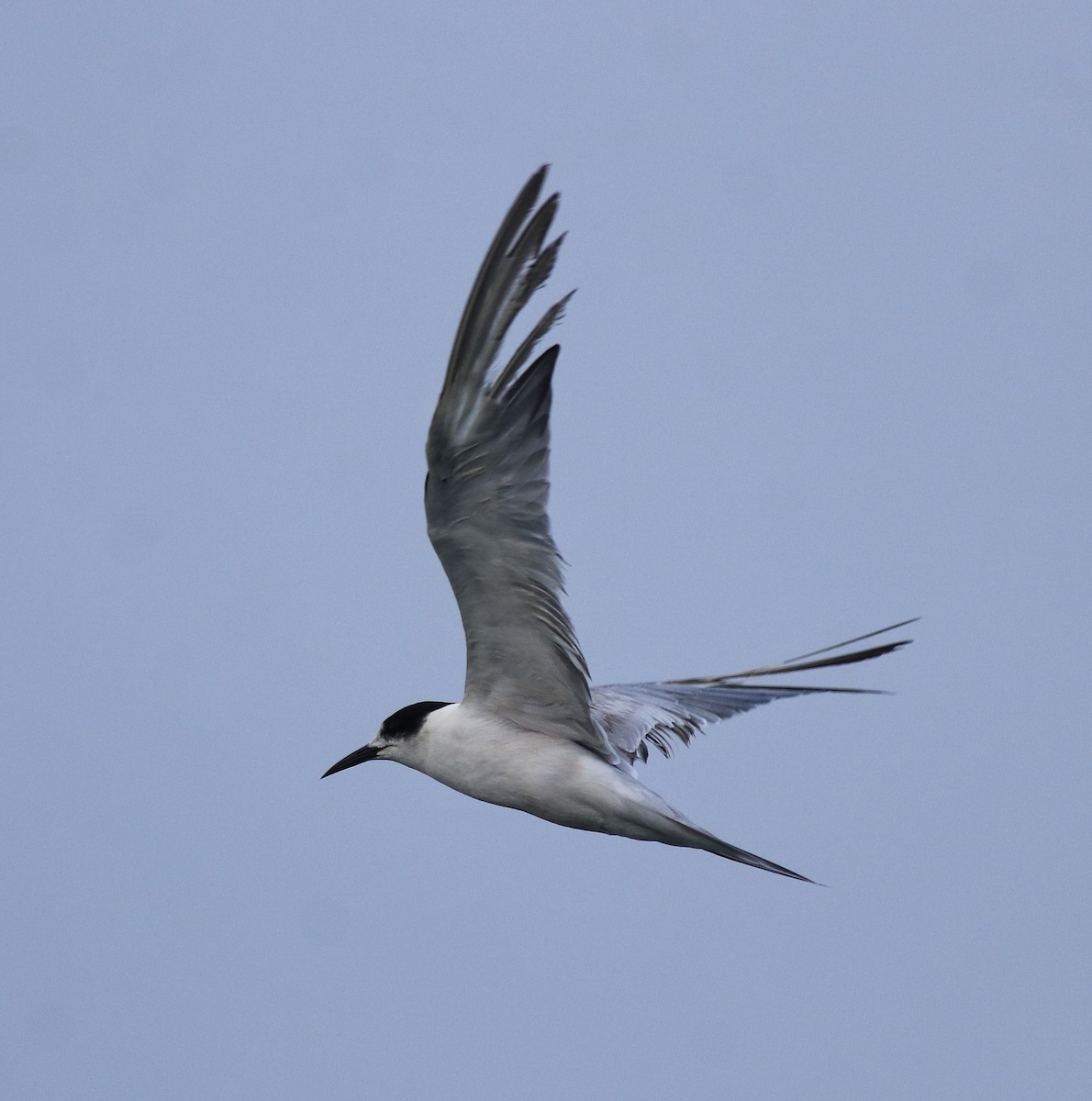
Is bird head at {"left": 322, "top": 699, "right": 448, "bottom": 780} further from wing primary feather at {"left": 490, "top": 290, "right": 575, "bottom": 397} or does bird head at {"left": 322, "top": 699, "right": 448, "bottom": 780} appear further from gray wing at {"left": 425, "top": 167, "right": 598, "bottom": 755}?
wing primary feather at {"left": 490, "top": 290, "right": 575, "bottom": 397}

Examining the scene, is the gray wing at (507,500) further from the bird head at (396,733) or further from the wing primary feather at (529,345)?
the bird head at (396,733)

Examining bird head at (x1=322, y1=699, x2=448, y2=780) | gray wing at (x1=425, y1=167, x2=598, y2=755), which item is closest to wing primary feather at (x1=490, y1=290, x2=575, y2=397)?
gray wing at (x1=425, y1=167, x2=598, y2=755)

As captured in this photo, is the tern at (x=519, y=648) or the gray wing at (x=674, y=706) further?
the gray wing at (x=674, y=706)

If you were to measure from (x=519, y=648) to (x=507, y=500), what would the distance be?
2.92ft

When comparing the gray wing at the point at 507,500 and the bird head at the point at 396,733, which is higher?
the gray wing at the point at 507,500

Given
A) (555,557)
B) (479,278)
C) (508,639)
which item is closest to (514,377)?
(479,278)

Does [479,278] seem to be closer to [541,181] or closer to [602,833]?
[541,181]

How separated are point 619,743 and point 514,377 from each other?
248cm

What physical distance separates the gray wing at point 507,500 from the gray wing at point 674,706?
73 cm

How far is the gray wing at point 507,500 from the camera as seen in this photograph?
15.3 feet

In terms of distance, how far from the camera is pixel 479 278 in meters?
4.64

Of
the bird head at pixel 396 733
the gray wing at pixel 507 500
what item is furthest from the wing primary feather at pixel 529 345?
the bird head at pixel 396 733

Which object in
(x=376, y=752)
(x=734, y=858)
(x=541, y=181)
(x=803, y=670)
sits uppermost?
(x=541, y=181)

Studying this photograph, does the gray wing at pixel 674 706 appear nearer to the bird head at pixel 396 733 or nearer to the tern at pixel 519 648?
the tern at pixel 519 648
